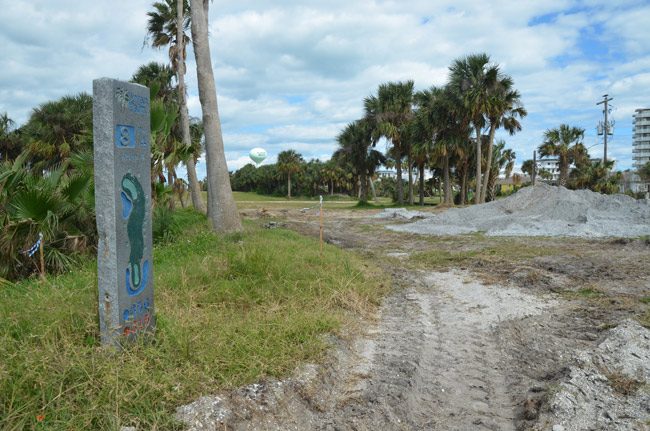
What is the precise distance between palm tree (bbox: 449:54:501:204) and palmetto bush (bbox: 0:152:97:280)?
27.9 meters

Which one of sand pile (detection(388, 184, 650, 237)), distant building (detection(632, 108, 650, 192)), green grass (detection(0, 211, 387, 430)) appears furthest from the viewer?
distant building (detection(632, 108, 650, 192))

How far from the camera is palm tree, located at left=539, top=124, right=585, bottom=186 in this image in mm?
44281

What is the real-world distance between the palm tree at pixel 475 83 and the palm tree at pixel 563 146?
1368 centimetres

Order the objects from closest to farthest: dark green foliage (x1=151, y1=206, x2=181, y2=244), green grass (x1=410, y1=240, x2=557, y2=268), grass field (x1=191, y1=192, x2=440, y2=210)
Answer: green grass (x1=410, y1=240, x2=557, y2=268)
dark green foliage (x1=151, y1=206, x2=181, y2=244)
grass field (x1=191, y1=192, x2=440, y2=210)

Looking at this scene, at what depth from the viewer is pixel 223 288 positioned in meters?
6.56

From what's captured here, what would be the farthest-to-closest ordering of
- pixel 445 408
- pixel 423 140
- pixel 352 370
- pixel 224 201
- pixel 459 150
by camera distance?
pixel 423 140 < pixel 459 150 < pixel 224 201 < pixel 352 370 < pixel 445 408

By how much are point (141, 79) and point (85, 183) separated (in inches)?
715

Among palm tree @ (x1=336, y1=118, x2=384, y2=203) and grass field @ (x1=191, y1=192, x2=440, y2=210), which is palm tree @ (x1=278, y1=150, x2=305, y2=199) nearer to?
grass field @ (x1=191, y1=192, x2=440, y2=210)

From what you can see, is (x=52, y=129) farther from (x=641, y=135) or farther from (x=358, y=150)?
(x=641, y=135)

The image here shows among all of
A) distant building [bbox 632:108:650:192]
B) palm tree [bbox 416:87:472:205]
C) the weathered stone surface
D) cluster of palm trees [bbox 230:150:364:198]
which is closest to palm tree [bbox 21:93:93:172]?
palm tree [bbox 416:87:472:205]

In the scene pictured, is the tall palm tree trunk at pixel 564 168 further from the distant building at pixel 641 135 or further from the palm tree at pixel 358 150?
the distant building at pixel 641 135

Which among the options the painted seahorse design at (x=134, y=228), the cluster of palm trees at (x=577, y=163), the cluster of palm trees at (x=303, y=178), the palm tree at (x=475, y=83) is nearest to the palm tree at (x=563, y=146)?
the cluster of palm trees at (x=577, y=163)

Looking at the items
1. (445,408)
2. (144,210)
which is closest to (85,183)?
(144,210)

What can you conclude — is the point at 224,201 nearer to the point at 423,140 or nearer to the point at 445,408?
the point at 445,408
